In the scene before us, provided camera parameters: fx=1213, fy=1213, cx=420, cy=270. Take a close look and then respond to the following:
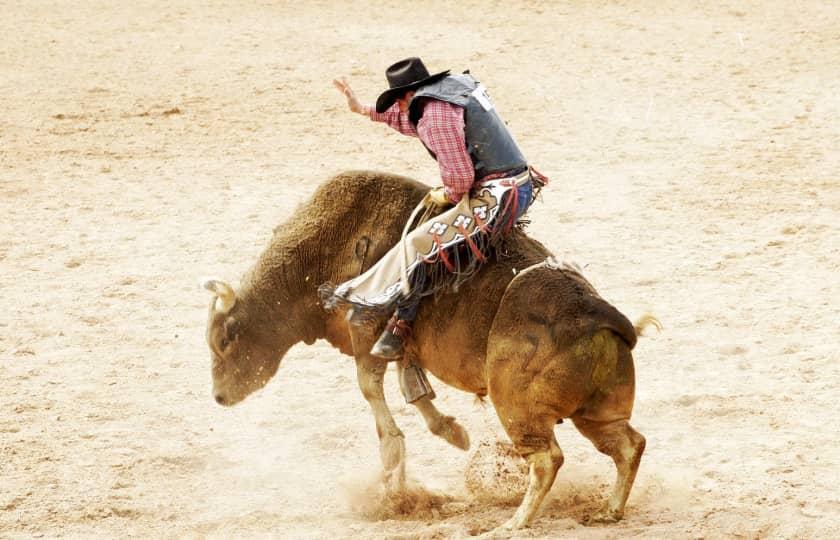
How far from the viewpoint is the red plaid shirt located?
641 centimetres

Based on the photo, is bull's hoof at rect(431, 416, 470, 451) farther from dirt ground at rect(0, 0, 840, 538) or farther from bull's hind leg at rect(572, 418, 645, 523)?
bull's hind leg at rect(572, 418, 645, 523)

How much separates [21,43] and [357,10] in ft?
16.9

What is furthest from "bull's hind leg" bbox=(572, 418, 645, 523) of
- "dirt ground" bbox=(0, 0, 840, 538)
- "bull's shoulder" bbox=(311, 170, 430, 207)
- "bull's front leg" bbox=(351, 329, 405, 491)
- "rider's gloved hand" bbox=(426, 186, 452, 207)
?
"bull's shoulder" bbox=(311, 170, 430, 207)

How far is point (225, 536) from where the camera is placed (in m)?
6.86

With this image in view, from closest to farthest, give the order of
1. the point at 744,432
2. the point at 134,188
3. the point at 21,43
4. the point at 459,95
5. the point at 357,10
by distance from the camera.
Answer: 1. the point at 459,95
2. the point at 744,432
3. the point at 134,188
4. the point at 21,43
5. the point at 357,10

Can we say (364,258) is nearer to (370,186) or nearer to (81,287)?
(370,186)

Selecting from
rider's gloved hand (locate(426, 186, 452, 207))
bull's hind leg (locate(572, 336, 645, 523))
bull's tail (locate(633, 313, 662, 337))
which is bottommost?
bull's hind leg (locate(572, 336, 645, 523))

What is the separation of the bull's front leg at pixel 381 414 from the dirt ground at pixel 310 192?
0.26m

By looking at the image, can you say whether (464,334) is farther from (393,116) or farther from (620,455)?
(393,116)

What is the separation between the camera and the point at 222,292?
730cm

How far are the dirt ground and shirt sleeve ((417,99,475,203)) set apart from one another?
1916 mm

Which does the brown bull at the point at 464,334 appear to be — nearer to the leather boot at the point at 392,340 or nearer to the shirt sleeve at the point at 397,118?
the leather boot at the point at 392,340

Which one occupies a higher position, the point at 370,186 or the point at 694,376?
the point at 370,186

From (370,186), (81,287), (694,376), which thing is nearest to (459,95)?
(370,186)
